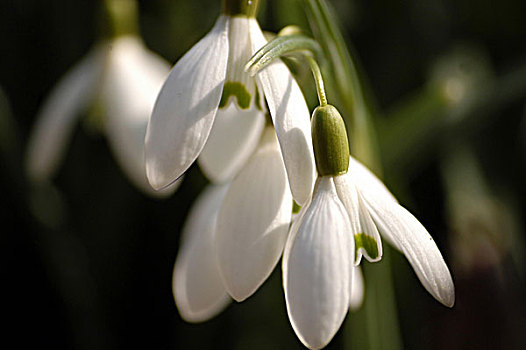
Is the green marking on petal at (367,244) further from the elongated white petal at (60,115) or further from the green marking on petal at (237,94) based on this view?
the elongated white petal at (60,115)

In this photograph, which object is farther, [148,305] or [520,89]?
[148,305]

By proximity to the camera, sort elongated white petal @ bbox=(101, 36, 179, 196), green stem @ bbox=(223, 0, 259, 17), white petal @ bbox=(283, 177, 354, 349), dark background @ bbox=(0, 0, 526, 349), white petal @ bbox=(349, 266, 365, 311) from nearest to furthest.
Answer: white petal @ bbox=(283, 177, 354, 349) < green stem @ bbox=(223, 0, 259, 17) < white petal @ bbox=(349, 266, 365, 311) < elongated white petal @ bbox=(101, 36, 179, 196) < dark background @ bbox=(0, 0, 526, 349)

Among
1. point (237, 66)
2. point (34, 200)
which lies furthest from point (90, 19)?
point (237, 66)

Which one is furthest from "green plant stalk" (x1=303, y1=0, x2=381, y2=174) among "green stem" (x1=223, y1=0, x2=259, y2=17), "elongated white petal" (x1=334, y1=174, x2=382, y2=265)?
"elongated white petal" (x1=334, y1=174, x2=382, y2=265)

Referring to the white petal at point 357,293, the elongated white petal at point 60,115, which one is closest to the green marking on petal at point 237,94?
the white petal at point 357,293

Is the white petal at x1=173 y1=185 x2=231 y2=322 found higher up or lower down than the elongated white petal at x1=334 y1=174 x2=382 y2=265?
lower down

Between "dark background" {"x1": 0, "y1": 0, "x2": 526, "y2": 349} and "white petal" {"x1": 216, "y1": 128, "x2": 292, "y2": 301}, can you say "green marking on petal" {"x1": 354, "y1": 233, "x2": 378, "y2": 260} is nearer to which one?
"white petal" {"x1": 216, "y1": 128, "x2": 292, "y2": 301}

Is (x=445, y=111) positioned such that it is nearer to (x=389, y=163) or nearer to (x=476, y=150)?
(x=389, y=163)

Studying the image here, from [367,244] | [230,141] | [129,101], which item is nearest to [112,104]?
[129,101]
